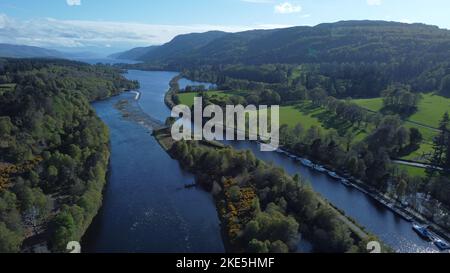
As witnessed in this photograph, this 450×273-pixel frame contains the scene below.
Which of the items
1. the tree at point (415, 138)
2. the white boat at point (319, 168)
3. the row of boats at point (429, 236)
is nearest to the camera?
the row of boats at point (429, 236)

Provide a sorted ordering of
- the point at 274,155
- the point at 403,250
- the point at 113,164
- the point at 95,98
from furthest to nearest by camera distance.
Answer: the point at 95,98 < the point at 274,155 < the point at 113,164 < the point at 403,250

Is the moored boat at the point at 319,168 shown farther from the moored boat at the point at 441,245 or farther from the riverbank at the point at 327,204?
the moored boat at the point at 441,245

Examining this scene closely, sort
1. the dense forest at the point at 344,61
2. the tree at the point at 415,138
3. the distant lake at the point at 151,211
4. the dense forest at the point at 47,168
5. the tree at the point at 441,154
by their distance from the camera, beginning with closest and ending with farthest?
the dense forest at the point at 47,168, the distant lake at the point at 151,211, the tree at the point at 441,154, the tree at the point at 415,138, the dense forest at the point at 344,61

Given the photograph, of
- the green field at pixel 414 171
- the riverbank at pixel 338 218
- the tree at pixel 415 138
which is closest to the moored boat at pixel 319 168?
the green field at pixel 414 171

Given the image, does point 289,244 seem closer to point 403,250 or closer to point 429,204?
point 403,250

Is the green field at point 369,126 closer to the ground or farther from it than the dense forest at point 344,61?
closer to the ground

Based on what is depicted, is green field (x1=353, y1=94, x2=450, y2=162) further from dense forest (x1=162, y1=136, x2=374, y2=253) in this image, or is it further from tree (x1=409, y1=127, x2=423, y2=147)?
dense forest (x1=162, y1=136, x2=374, y2=253)

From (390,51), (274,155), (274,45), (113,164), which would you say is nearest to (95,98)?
(113,164)
